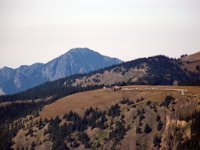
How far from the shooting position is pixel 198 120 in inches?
7840

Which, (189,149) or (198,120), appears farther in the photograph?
(198,120)

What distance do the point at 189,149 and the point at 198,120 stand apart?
63.4 ft

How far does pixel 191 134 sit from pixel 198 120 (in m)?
8.44

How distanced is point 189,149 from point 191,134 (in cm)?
1139

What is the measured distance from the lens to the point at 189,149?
184 metres

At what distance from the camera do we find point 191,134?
194375 millimetres
